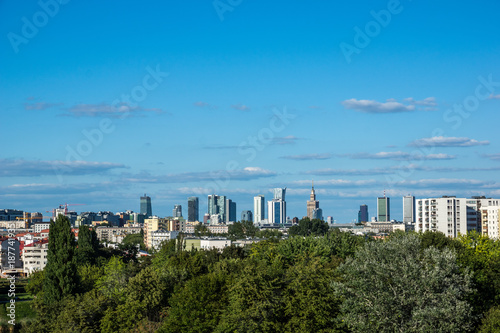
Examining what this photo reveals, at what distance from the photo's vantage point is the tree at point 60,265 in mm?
50688

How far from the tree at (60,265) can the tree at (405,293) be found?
1048 inches

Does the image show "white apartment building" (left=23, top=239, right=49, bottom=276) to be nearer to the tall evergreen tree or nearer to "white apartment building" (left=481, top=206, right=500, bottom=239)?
the tall evergreen tree

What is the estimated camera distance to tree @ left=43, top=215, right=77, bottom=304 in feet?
166

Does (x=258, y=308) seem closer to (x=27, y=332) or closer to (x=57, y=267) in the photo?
(x=27, y=332)

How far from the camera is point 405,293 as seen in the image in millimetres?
30797

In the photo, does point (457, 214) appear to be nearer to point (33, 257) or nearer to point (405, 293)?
point (33, 257)

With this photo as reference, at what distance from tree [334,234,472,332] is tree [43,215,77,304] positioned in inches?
1048

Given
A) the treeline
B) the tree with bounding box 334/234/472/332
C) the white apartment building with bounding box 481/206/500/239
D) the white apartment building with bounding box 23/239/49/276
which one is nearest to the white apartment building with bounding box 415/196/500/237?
the white apartment building with bounding box 481/206/500/239

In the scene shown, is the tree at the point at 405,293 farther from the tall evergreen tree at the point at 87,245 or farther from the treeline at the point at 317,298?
the tall evergreen tree at the point at 87,245

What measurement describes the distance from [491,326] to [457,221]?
95.4 metres

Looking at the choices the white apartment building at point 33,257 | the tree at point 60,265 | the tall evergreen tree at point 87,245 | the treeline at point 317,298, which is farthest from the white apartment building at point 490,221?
the white apartment building at point 33,257

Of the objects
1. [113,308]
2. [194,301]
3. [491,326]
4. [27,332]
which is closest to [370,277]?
[491,326]

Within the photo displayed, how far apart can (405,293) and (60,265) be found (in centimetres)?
3100

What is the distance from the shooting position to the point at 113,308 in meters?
40.7
